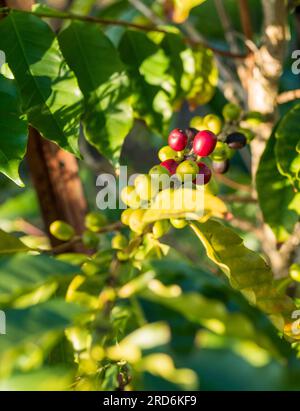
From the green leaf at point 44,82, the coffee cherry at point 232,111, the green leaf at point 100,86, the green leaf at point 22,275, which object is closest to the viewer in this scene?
the green leaf at point 22,275

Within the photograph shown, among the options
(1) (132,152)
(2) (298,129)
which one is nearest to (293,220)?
(2) (298,129)

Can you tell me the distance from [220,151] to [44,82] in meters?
0.33

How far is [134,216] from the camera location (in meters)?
0.95

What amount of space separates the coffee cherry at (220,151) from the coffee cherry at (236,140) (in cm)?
1

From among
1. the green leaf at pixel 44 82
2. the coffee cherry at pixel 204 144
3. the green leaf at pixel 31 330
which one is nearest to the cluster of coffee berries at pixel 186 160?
the coffee cherry at pixel 204 144

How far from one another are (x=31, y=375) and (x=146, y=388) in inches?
4.5

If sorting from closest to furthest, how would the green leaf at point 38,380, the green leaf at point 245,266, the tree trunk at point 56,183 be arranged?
the green leaf at point 38,380 → the green leaf at point 245,266 → the tree trunk at point 56,183

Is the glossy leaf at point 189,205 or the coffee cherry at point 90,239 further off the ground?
the glossy leaf at point 189,205

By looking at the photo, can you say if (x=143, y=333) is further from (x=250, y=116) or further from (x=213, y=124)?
(x=250, y=116)

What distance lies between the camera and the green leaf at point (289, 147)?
1.10 meters

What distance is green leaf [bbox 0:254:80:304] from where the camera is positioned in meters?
0.72

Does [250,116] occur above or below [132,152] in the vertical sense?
above

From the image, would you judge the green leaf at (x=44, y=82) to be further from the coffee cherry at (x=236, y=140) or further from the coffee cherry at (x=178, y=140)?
the coffee cherry at (x=236, y=140)
